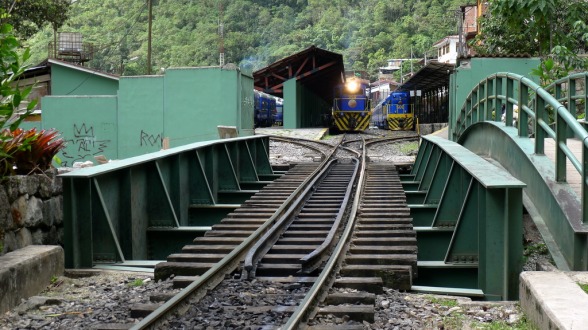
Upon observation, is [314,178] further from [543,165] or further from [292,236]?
[543,165]

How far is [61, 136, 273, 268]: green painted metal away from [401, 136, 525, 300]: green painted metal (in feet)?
10.0

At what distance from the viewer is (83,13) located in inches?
3319

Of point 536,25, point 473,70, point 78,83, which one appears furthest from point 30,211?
point 78,83

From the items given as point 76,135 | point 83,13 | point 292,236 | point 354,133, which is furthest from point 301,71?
point 83,13

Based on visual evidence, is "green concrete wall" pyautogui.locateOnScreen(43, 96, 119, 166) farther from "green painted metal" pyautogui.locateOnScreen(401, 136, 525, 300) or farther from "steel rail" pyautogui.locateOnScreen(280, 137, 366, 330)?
"steel rail" pyautogui.locateOnScreen(280, 137, 366, 330)

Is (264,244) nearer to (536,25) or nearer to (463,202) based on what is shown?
(463,202)

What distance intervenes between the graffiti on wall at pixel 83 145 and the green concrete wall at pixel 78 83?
17.7 ft

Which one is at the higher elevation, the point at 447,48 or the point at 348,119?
the point at 447,48

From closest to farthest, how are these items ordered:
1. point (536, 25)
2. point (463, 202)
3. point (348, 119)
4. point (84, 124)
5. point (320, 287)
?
point (320, 287)
point (463, 202)
point (536, 25)
point (84, 124)
point (348, 119)

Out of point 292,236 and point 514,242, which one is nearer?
point 514,242

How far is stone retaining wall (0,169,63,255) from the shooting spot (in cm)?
614

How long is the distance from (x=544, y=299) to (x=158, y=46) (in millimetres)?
91345

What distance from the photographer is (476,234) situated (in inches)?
302

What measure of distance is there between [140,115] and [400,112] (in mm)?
25028
